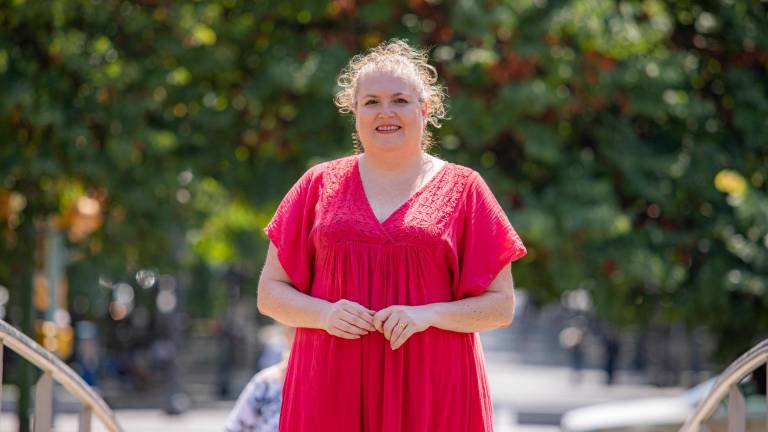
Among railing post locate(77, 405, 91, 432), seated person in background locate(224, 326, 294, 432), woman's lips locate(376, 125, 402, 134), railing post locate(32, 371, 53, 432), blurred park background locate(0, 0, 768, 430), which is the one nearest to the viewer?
woman's lips locate(376, 125, 402, 134)

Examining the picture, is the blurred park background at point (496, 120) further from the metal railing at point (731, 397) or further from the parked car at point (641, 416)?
the metal railing at point (731, 397)

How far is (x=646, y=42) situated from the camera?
1291 cm

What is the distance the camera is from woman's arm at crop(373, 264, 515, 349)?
3.46 meters

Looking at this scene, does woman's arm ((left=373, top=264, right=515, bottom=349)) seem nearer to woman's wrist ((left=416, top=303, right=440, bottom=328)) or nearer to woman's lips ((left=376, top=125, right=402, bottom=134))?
woman's wrist ((left=416, top=303, right=440, bottom=328))

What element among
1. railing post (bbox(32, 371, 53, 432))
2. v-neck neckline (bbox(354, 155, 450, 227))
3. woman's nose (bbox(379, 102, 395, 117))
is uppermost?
woman's nose (bbox(379, 102, 395, 117))

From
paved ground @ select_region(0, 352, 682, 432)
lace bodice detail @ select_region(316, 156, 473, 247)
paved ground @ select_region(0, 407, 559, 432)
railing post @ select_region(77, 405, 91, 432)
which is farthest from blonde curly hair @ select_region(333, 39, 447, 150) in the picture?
paved ground @ select_region(0, 407, 559, 432)

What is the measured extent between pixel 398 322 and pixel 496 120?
9132mm

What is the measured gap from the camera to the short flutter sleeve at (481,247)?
3.61 metres

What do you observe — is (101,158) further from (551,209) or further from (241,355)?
(241,355)

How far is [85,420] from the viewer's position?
5.64m

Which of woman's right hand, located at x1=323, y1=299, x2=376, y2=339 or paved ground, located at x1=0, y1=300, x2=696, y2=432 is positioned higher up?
woman's right hand, located at x1=323, y1=299, x2=376, y2=339

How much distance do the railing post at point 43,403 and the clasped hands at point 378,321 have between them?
1961mm

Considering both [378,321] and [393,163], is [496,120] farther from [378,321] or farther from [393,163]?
[378,321]

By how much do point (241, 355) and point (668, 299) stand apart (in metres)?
18.2
